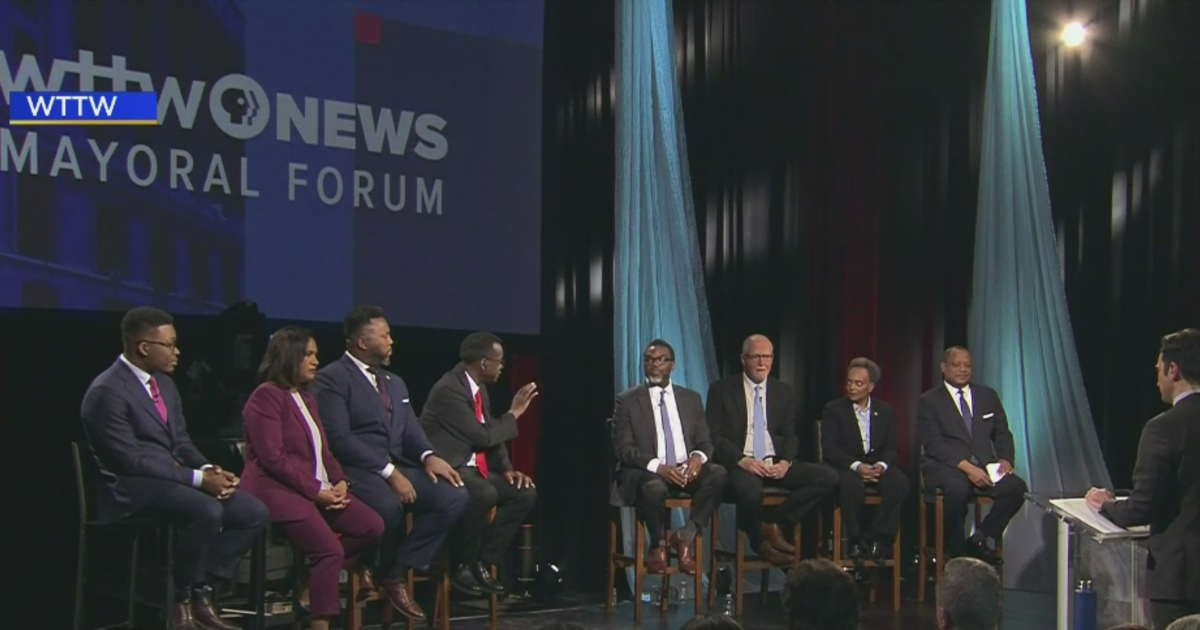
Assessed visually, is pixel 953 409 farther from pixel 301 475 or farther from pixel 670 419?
pixel 301 475

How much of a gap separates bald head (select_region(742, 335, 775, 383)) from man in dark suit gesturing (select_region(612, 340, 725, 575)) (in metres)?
0.35

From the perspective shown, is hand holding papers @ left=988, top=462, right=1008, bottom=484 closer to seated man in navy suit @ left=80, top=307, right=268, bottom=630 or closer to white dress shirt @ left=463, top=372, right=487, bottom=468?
white dress shirt @ left=463, top=372, right=487, bottom=468

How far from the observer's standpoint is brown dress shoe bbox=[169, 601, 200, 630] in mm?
4426

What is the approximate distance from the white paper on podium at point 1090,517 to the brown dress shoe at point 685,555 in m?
1.88

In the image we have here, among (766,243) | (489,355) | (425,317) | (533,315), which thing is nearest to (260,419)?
(489,355)

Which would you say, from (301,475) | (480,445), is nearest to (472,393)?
(480,445)

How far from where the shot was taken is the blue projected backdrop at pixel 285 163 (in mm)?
5211

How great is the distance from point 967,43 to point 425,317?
3.24 meters

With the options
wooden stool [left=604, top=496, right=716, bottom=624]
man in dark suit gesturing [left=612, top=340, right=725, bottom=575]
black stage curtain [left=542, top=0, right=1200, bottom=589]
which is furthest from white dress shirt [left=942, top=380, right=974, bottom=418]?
wooden stool [left=604, top=496, right=716, bottom=624]

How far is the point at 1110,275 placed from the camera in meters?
6.64

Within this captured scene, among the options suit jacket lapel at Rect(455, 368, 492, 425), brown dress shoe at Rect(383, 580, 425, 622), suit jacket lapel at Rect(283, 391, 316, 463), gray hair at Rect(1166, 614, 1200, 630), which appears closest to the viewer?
gray hair at Rect(1166, 614, 1200, 630)

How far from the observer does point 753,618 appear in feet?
19.1

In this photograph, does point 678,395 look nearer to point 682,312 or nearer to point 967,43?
point 682,312

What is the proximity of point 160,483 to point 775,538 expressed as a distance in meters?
2.91
